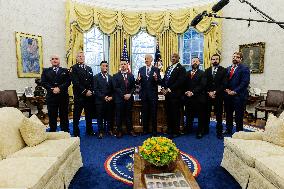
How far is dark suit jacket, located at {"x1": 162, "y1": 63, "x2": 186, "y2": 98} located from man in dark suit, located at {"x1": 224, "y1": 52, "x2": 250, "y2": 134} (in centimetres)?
97

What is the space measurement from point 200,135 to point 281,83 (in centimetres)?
332

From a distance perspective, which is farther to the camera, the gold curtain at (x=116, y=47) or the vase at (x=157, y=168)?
the gold curtain at (x=116, y=47)

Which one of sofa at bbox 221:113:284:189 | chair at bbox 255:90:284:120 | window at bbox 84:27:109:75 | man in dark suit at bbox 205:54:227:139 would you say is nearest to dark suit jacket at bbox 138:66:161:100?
man in dark suit at bbox 205:54:227:139

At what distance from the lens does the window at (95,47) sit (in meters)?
8.81

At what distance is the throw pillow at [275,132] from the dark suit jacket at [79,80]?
3536 mm

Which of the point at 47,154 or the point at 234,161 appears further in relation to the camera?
the point at 234,161

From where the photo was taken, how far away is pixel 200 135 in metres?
5.25

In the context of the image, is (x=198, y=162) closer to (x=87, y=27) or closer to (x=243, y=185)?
(x=243, y=185)

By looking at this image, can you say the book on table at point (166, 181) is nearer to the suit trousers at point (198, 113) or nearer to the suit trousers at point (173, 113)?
the suit trousers at point (173, 113)

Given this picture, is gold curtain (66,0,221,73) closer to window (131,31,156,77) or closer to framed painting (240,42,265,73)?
window (131,31,156,77)

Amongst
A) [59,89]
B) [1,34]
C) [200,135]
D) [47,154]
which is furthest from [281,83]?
[1,34]

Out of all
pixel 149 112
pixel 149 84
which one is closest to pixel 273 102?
pixel 149 112

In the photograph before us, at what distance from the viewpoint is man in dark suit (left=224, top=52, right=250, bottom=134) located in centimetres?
504

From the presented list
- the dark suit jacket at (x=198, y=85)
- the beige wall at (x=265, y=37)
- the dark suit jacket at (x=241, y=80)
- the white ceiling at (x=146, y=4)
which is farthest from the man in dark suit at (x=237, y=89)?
the white ceiling at (x=146, y=4)
